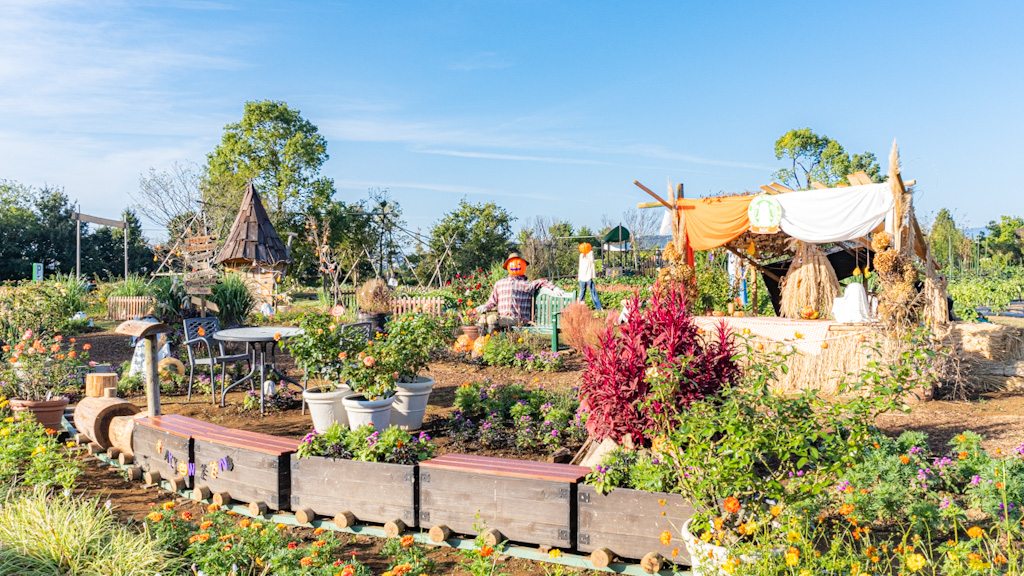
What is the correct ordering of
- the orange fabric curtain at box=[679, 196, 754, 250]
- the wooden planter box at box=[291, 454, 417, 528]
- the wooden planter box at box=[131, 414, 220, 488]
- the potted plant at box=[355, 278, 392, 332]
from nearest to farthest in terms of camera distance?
1. the wooden planter box at box=[291, 454, 417, 528]
2. the wooden planter box at box=[131, 414, 220, 488]
3. the orange fabric curtain at box=[679, 196, 754, 250]
4. the potted plant at box=[355, 278, 392, 332]

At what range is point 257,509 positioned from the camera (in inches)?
141

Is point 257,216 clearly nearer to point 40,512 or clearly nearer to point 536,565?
point 40,512

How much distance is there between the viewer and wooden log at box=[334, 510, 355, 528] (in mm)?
3340

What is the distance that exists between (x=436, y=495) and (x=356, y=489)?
456 mm

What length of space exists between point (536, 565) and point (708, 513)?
847mm

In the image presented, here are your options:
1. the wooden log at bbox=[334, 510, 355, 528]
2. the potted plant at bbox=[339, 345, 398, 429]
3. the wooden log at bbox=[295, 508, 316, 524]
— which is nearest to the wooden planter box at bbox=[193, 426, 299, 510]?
the wooden log at bbox=[295, 508, 316, 524]

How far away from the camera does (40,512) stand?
10.1 ft

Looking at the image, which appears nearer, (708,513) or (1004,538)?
(708,513)

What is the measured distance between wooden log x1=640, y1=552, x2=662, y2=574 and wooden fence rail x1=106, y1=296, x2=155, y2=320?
13767 millimetres

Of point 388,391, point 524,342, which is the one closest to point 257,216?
point 524,342

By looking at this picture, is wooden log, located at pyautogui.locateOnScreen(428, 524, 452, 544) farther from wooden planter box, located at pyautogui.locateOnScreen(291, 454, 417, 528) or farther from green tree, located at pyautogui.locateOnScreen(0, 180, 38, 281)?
green tree, located at pyautogui.locateOnScreen(0, 180, 38, 281)

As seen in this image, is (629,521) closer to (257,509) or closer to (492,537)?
(492,537)

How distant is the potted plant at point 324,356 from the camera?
4.90 m

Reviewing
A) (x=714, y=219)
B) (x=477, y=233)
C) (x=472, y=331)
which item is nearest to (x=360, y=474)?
(x=472, y=331)
